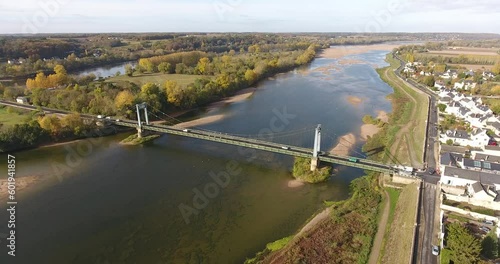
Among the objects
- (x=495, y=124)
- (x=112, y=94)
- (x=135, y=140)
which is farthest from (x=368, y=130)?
(x=112, y=94)

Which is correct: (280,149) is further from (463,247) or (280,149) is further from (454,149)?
(454,149)

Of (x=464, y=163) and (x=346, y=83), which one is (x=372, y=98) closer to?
(x=346, y=83)

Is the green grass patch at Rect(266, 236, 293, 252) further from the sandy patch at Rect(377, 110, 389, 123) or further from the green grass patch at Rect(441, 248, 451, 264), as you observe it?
the sandy patch at Rect(377, 110, 389, 123)

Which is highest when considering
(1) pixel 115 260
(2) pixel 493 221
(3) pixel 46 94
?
(3) pixel 46 94

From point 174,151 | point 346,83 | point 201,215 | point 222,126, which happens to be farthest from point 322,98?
point 201,215

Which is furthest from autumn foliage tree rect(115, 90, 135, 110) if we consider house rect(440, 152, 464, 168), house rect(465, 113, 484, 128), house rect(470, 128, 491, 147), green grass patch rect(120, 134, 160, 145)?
house rect(465, 113, 484, 128)

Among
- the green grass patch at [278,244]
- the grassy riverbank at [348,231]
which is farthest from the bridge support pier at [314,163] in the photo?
the green grass patch at [278,244]
